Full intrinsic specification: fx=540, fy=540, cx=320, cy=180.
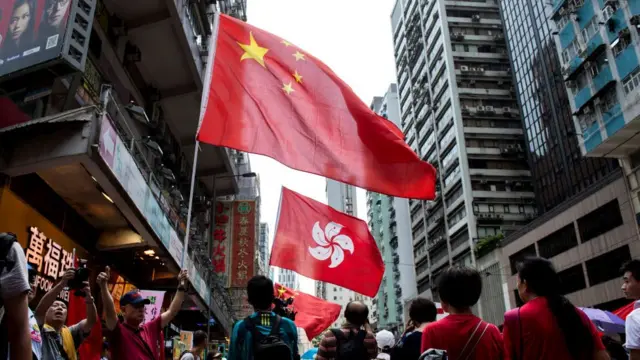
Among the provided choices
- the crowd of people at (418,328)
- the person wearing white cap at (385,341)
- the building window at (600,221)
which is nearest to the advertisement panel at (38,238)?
the crowd of people at (418,328)

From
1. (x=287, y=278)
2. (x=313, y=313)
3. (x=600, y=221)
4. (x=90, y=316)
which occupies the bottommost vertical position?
(x=90, y=316)

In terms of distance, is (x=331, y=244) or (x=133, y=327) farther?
(x=331, y=244)

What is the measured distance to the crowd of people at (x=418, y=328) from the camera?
200cm

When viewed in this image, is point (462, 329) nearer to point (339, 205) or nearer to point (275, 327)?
point (275, 327)

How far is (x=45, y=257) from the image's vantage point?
9203 mm

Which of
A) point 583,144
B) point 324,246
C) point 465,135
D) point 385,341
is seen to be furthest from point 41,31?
point 465,135

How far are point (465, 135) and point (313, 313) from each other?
144ft

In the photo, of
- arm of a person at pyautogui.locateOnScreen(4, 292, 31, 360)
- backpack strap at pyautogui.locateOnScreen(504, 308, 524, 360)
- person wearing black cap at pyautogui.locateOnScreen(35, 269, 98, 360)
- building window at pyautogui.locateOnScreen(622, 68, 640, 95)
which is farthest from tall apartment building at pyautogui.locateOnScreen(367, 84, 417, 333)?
arm of a person at pyautogui.locateOnScreen(4, 292, 31, 360)

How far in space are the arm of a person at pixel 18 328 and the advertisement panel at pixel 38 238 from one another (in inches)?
258

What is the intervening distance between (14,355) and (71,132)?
7219 mm

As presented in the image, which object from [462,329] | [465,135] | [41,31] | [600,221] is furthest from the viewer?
[465,135]

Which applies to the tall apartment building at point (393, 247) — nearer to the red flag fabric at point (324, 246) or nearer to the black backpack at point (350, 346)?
the red flag fabric at point (324, 246)

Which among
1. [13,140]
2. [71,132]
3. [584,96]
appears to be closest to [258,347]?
[71,132]

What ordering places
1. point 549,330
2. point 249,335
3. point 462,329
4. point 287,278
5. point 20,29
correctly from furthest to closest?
point 287,278 → point 20,29 → point 249,335 → point 462,329 → point 549,330
